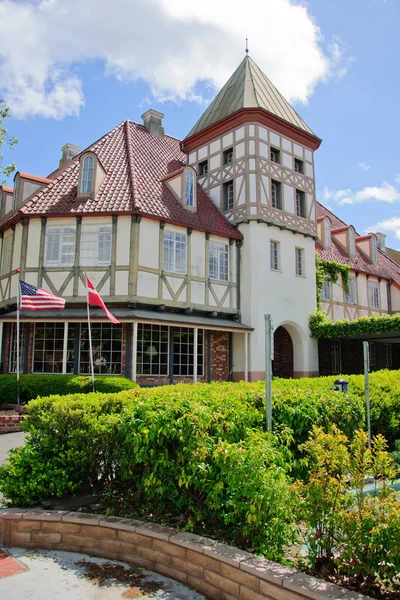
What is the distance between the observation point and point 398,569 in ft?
10.1

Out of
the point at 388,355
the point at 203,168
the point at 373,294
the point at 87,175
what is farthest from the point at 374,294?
the point at 87,175

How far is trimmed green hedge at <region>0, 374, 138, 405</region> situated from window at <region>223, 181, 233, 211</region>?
9133 millimetres

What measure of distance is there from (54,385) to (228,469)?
10.7m

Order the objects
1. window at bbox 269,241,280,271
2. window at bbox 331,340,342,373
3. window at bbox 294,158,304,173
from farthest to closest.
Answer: window at bbox 331,340,342,373, window at bbox 294,158,304,173, window at bbox 269,241,280,271

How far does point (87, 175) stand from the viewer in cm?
1700

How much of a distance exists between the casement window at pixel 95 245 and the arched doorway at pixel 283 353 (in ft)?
29.4

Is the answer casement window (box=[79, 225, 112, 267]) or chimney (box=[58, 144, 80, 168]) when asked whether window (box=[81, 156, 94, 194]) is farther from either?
chimney (box=[58, 144, 80, 168])

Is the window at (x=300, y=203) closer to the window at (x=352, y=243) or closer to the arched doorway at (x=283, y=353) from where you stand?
the arched doorway at (x=283, y=353)

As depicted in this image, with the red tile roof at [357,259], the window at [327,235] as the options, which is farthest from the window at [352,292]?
the window at [327,235]

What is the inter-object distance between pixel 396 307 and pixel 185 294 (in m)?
15.6

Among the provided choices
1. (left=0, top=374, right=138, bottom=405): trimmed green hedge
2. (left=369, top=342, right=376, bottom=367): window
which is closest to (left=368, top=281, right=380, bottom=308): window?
(left=369, top=342, right=376, bottom=367): window

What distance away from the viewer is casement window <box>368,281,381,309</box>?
26.2m

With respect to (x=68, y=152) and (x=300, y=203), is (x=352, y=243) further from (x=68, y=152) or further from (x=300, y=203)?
(x=68, y=152)

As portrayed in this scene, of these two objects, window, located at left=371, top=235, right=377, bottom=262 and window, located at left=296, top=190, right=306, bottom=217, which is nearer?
window, located at left=296, top=190, right=306, bottom=217
